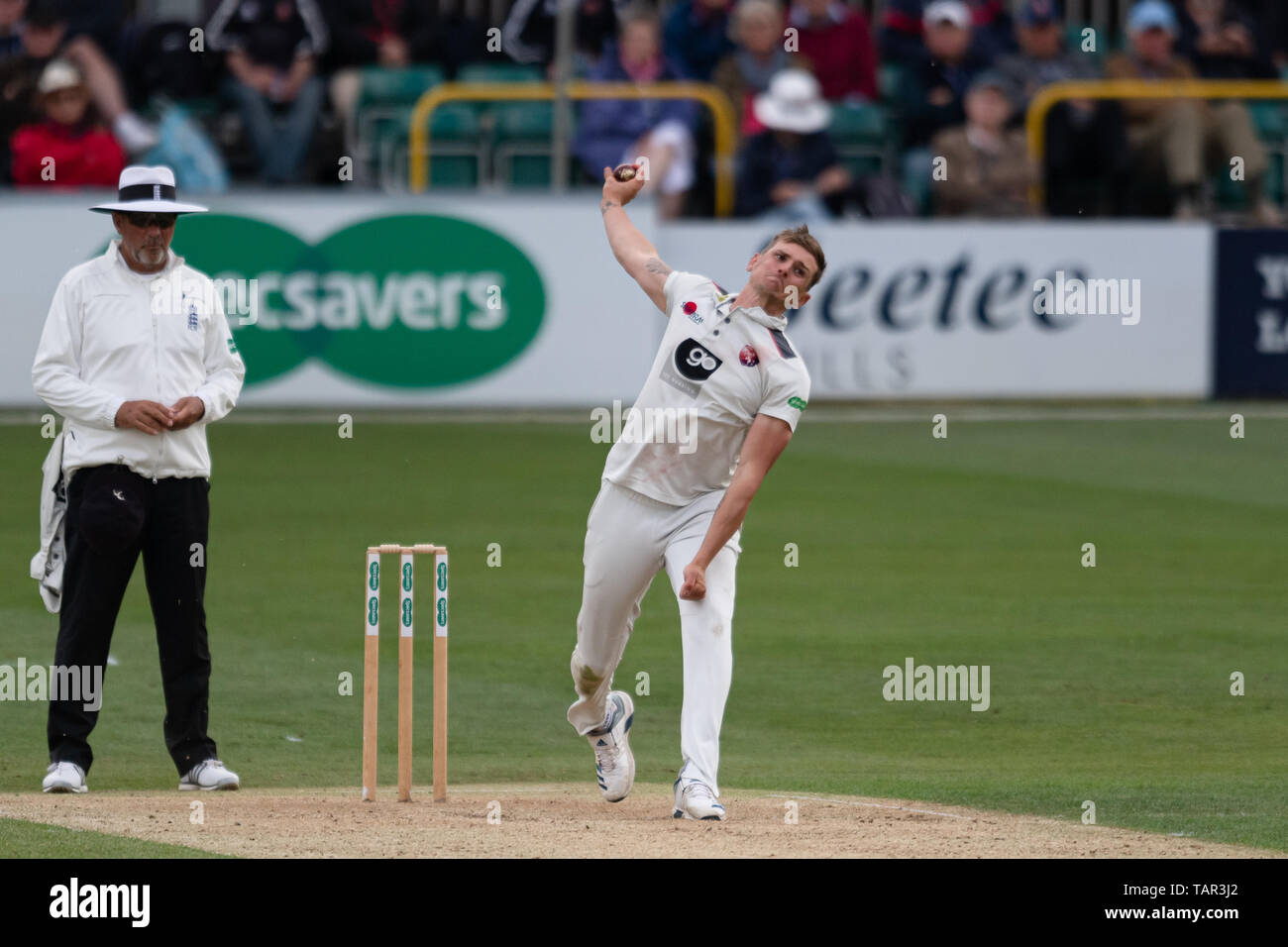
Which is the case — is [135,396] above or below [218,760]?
above

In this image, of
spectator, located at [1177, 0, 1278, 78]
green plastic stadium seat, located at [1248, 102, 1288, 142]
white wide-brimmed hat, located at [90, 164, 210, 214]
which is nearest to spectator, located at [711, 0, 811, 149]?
spectator, located at [1177, 0, 1278, 78]

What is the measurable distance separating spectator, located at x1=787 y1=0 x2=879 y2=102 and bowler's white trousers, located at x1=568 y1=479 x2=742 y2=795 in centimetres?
1704

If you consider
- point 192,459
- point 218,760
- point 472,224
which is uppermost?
point 472,224

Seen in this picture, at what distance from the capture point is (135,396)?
9.61 m

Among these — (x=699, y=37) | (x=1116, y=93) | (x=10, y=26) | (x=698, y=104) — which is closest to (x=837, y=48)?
(x=699, y=37)

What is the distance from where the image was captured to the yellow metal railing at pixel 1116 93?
25.4 meters

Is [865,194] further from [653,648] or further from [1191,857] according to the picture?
[1191,857]

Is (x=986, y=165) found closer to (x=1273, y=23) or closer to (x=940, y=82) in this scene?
(x=940, y=82)

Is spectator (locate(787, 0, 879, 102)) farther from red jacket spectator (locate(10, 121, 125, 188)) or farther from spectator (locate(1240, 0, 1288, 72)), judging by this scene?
red jacket spectator (locate(10, 121, 125, 188))

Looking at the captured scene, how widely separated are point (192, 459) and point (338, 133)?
14566 millimetres

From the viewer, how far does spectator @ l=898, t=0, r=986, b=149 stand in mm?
25594

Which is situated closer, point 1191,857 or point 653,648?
point 1191,857
